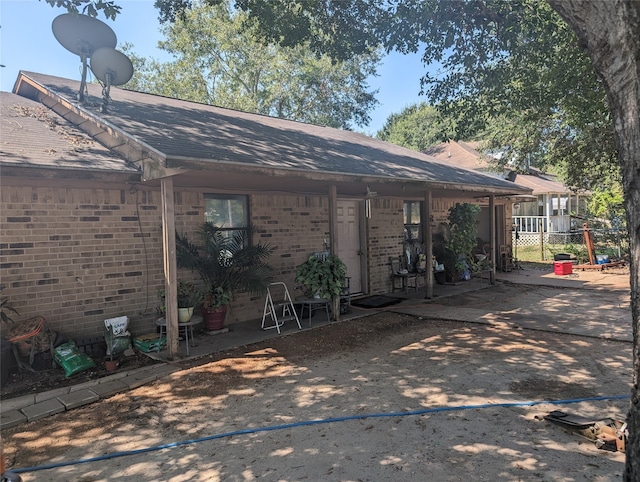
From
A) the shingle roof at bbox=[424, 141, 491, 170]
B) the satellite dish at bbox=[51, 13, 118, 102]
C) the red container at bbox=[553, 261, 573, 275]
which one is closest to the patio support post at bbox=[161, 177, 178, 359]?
the satellite dish at bbox=[51, 13, 118, 102]

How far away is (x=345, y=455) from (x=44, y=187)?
5.22 metres

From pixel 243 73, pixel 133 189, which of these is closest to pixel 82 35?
pixel 133 189

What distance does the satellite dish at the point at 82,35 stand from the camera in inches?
236

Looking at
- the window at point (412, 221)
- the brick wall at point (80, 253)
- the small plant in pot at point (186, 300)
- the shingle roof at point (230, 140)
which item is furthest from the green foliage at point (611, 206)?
the brick wall at point (80, 253)

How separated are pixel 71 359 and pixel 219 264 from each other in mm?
2454

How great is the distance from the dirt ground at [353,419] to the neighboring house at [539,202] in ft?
59.0

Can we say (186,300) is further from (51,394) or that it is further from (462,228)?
(462,228)

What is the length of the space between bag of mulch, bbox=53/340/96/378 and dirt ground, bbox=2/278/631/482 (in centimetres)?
100

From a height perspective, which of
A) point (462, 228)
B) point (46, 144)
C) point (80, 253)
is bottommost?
point (80, 253)

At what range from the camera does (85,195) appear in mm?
5879

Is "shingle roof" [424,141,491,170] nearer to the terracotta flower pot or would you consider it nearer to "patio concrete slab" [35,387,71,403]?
the terracotta flower pot

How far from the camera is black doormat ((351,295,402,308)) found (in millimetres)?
8867

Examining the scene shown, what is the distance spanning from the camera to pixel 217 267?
22.0 ft

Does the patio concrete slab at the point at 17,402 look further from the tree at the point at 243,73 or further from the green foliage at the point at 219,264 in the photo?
the tree at the point at 243,73
